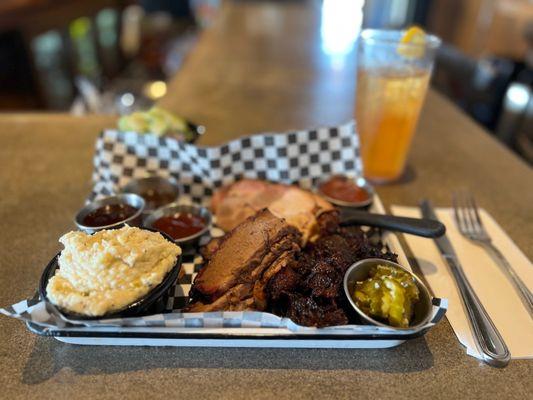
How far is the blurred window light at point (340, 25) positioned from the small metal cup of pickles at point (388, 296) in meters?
3.67

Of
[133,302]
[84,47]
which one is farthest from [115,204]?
[84,47]

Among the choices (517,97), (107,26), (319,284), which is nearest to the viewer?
(319,284)

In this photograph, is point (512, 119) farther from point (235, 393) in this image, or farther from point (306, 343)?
point (235, 393)

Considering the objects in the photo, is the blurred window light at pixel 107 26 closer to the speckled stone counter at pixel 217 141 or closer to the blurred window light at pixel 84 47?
the blurred window light at pixel 84 47

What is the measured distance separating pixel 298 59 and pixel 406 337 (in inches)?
140

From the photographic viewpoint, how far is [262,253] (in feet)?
4.07

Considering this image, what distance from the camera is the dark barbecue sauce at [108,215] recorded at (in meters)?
1.49

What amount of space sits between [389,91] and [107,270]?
148 centimetres

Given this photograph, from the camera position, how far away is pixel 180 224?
157cm

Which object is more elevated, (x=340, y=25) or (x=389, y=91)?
(x=389, y=91)

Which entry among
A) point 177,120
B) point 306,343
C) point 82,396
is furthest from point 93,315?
point 177,120

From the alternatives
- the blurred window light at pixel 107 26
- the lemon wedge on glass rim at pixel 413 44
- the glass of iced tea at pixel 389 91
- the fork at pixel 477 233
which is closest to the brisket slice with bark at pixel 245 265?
the fork at pixel 477 233

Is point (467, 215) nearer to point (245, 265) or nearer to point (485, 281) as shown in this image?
point (485, 281)

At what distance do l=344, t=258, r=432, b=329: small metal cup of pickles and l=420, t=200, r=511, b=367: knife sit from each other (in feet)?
0.68
